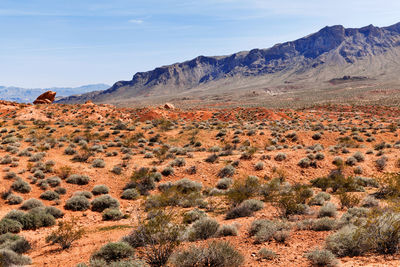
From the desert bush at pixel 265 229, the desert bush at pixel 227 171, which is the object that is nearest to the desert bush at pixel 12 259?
the desert bush at pixel 265 229

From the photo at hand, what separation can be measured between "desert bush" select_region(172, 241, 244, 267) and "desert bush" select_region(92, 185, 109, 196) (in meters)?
9.73

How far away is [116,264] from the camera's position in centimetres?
581

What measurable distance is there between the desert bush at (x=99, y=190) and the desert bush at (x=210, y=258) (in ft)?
31.9

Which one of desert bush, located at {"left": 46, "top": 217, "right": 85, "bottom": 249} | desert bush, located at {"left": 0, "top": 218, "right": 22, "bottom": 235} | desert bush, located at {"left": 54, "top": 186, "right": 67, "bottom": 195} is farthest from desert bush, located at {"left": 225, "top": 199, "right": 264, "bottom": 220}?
desert bush, located at {"left": 54, "top": 186, "right": 67, "bottom": 195}

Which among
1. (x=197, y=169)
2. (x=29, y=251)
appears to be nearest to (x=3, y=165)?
(x=29, y=251)

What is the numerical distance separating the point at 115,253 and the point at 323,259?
5.18 meters

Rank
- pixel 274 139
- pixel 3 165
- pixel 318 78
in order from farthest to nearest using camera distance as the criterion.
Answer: pixel 318 78 → pixel 274 139 → pixel 3 165

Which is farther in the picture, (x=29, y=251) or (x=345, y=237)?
(x=29, y=251)

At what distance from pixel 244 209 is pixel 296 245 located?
3.55 metres

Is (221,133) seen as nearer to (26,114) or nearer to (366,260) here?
(366,260)

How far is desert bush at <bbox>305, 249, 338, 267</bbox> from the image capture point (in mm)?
5602

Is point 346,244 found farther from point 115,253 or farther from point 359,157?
point 359,157

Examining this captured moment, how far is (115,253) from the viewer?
22.2 feet

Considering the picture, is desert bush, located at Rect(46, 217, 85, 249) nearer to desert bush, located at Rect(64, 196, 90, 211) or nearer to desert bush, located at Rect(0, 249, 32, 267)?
desert bush, located at Rect(0, 249, 32, 267)
